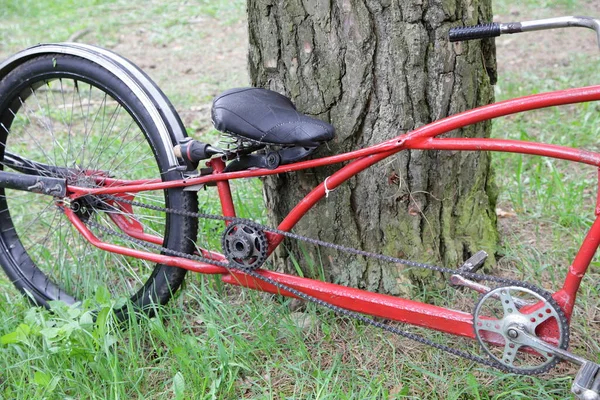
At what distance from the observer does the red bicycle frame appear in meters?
1.97

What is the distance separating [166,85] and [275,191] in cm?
314

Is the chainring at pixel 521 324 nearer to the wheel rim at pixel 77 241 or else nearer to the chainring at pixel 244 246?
the chainring at pixel 244 246

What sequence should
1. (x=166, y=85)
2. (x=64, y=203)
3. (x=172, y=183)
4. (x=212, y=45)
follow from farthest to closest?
(x=212, y=45)
(x=166, y=85)
(x=64, y=203)
(x=172, y=183)

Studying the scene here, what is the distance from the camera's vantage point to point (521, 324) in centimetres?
211

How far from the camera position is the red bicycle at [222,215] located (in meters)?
2.06

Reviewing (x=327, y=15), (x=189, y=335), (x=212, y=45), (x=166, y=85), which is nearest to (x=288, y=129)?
(x=327, y=15)

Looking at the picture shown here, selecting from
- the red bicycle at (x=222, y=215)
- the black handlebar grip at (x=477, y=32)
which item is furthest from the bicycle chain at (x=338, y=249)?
the black handlebar grip at (x=477, y=32)

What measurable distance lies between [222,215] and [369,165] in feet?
2.50

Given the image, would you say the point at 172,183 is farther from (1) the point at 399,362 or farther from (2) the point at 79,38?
(2) the point at 79,38

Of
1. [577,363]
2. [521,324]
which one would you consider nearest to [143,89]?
[521,324]

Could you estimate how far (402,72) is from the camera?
7.79 feet

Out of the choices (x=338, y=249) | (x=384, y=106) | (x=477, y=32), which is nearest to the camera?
(x=477, y=32)

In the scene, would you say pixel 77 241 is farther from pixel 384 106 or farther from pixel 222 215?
pixel 384 106

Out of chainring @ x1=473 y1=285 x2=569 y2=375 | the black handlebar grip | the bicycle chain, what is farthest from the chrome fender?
chainring @ x1=473 y1=285 x2=569 y2=375
